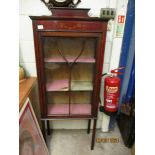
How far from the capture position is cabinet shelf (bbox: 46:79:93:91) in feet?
5.27

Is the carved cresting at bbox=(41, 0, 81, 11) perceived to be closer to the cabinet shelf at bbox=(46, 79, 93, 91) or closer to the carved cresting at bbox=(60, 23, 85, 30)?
the carved cresting at bbox=(60, 23, 85, 30)

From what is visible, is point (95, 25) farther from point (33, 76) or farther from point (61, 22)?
point (33, 76)

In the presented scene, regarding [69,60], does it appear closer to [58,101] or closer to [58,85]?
[58,85]

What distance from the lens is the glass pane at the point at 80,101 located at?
68.7 inches

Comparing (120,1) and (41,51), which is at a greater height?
(120,1)

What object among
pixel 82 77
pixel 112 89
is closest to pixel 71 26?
pixel 82 77

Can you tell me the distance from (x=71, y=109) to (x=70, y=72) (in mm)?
456

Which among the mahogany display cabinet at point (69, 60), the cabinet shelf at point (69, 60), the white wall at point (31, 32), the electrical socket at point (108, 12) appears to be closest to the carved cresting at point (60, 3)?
the white wall at point (31, 32)

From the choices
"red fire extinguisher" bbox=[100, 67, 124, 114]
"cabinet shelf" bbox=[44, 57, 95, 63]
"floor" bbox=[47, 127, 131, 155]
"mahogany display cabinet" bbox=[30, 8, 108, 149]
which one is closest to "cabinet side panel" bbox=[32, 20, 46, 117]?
"mahogany display cabinet" bbox=[30, 8, 108, 149]

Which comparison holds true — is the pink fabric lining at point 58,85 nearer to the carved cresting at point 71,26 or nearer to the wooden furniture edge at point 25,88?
the wooden furniture edge at point 25,88
